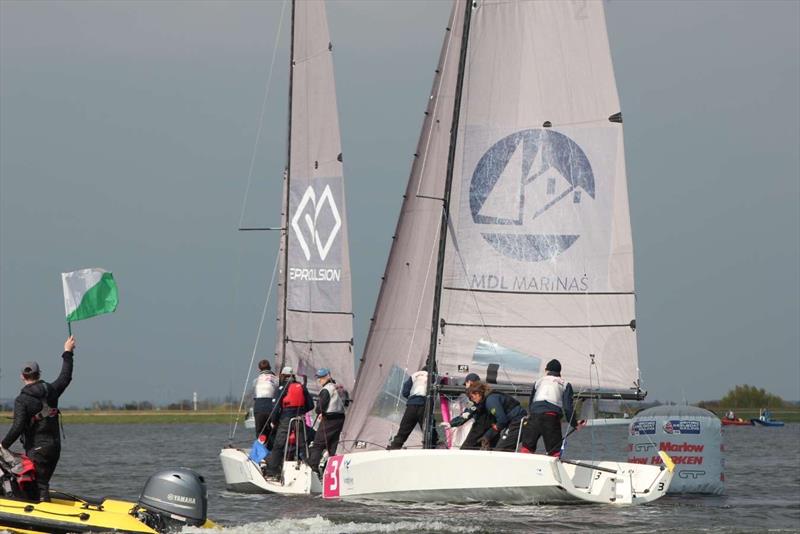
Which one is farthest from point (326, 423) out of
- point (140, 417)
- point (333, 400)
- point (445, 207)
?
point (140, 417)

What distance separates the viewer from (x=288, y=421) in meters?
25.9

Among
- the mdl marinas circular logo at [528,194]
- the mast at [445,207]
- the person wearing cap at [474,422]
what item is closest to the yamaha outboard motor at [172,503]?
the person wearing cap at [474,422]

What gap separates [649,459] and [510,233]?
489 cm

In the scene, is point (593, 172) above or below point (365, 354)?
above

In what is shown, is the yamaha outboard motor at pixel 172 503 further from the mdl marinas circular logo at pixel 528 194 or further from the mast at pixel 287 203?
the mast at pixel 287 203

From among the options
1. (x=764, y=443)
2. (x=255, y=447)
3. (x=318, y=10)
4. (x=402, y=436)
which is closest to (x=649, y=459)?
(x=402, y=436)

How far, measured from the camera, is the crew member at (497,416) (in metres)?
22.0

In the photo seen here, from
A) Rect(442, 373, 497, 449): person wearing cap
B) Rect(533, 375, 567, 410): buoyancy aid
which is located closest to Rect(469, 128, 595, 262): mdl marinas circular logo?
Rect(442, 373, 497, 449): person wearing cap

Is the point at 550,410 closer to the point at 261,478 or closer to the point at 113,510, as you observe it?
the point at 261,478

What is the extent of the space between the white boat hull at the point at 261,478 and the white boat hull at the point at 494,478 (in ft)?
10.4

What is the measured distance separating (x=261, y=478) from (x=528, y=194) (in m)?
6.99

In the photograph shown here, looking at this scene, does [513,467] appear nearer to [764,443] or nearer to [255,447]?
[255,447]

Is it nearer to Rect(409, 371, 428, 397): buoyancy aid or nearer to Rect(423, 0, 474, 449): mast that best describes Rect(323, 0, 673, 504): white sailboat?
Rect(423, 0, 474, 449): mast

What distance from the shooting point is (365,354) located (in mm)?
24344
